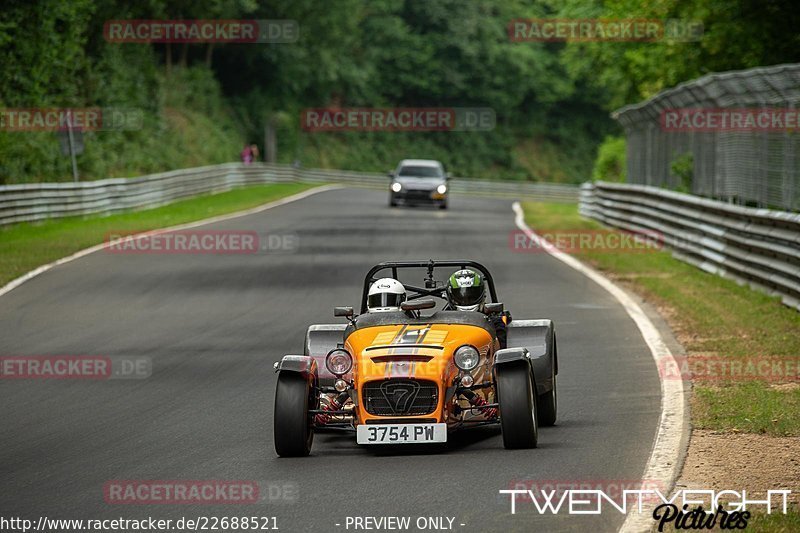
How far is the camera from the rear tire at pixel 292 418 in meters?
9.08

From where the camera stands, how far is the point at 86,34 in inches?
2146

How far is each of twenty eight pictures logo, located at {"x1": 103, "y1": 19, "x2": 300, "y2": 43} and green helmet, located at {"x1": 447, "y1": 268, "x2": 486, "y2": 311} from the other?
45.9 m

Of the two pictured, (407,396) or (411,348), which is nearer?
(407,396)

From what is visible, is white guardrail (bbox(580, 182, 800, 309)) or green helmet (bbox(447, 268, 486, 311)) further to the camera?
white guardrail (bbox(580, 182, 800, 309))

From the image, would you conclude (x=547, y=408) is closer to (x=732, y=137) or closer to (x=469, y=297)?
(x=469, y=297)

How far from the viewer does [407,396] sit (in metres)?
9.12

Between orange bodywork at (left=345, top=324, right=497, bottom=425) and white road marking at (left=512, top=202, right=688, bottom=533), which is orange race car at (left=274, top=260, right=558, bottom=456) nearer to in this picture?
orange bodywork at (left=345, top=324, right=497, bottom=425)

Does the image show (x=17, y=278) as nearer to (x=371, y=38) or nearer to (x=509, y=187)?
(x=509, y=187)

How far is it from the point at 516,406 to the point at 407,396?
713 mm

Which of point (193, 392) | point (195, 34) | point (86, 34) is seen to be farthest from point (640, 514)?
point (195, 34)

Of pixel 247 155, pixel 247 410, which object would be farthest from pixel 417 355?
pixel 247 155

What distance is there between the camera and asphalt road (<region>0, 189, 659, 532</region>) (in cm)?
781

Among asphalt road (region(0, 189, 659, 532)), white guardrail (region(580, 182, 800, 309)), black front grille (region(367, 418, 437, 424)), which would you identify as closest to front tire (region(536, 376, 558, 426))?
asphalt road (region(0, 189, 659, 532))

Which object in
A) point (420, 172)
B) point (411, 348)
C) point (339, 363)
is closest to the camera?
point (411, 348)
